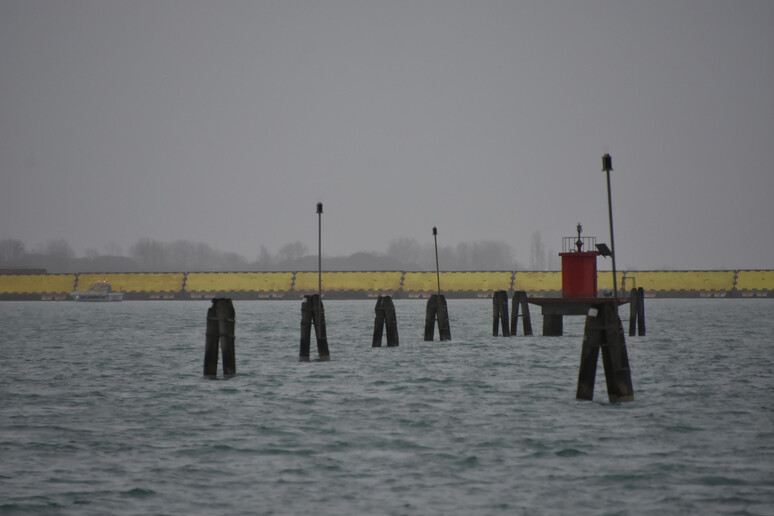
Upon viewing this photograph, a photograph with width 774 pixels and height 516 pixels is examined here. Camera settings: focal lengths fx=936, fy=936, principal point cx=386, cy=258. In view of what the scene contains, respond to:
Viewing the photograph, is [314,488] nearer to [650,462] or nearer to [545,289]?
[650,462]

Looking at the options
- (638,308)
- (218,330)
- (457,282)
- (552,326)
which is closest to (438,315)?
(552,326)

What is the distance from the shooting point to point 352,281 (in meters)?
88.4

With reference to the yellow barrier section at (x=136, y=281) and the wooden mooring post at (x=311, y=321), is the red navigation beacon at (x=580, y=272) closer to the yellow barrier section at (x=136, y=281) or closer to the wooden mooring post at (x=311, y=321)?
the wooden mooring post at (x=311, y=321)

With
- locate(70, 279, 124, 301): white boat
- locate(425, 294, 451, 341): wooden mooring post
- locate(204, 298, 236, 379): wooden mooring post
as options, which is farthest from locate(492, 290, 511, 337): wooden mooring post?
locate(70, 279, 124, 301): white boat

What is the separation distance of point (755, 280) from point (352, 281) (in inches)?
1482

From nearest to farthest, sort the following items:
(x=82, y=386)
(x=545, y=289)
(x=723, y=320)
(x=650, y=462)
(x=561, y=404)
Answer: (x=650, y=462), (x=561, y=404), (x=82, y=386), (x=723, y=320), (x=545, y=289)

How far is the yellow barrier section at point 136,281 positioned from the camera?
89812 mm

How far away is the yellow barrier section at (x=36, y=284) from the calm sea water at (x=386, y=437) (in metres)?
64.1

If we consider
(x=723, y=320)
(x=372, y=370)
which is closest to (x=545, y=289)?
(x=723, y=320)

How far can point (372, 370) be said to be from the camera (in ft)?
84.0

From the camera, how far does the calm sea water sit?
10.9m

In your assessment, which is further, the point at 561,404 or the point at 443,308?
the point at 443,308

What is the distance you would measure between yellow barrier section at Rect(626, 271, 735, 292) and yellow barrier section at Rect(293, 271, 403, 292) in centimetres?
2205

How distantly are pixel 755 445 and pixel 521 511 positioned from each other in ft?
18.0
